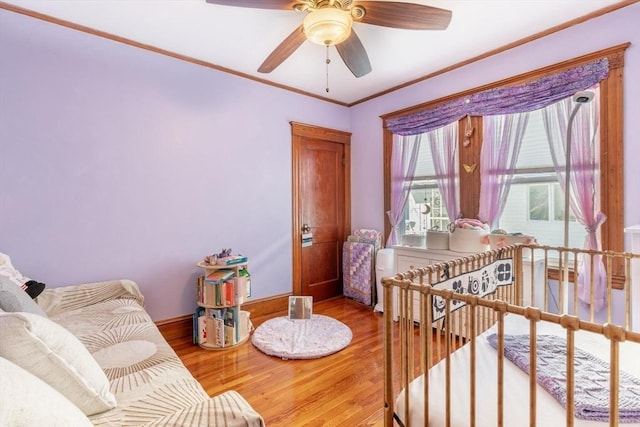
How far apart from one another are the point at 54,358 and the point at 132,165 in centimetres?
213

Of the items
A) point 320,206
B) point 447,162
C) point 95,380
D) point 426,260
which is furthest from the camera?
point 320,206

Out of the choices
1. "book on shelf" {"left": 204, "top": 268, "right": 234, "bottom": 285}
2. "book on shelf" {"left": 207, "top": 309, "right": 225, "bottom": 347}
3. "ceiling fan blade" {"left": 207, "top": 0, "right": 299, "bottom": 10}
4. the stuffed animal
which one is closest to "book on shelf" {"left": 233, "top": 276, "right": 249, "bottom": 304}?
"book on shelf" {"left": 204, "top": 268, "right": 234, "bottom": 285}

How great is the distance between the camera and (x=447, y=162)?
10.5 ft

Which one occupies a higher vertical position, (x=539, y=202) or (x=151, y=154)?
(x=151, y=154)

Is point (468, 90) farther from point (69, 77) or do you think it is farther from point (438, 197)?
point (69, 77)

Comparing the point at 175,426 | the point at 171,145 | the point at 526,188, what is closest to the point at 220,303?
the point at 171,145

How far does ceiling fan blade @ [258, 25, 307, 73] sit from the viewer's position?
1975 mm

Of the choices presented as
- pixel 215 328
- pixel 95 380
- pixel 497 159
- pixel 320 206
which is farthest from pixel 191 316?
pixel 497 159

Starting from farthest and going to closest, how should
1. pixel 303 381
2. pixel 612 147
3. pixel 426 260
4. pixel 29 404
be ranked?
pixel 426 260 → pixel 612 147 → pixel 303 381 → pixel 29 404

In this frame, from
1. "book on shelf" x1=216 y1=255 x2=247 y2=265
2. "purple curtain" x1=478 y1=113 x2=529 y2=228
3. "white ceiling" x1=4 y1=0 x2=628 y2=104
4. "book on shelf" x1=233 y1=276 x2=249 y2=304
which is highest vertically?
"white ceiling" x1=4 y1=0 x2=628 y2=104

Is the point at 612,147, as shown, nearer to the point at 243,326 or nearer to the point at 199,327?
the point at 243,326

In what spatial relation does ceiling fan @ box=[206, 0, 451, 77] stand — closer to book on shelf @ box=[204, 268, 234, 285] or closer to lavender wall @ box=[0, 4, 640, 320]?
lavender wall @ box=[0, 4, 640, 320]

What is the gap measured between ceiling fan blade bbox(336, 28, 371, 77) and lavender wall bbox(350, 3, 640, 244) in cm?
81

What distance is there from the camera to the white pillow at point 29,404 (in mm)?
578
